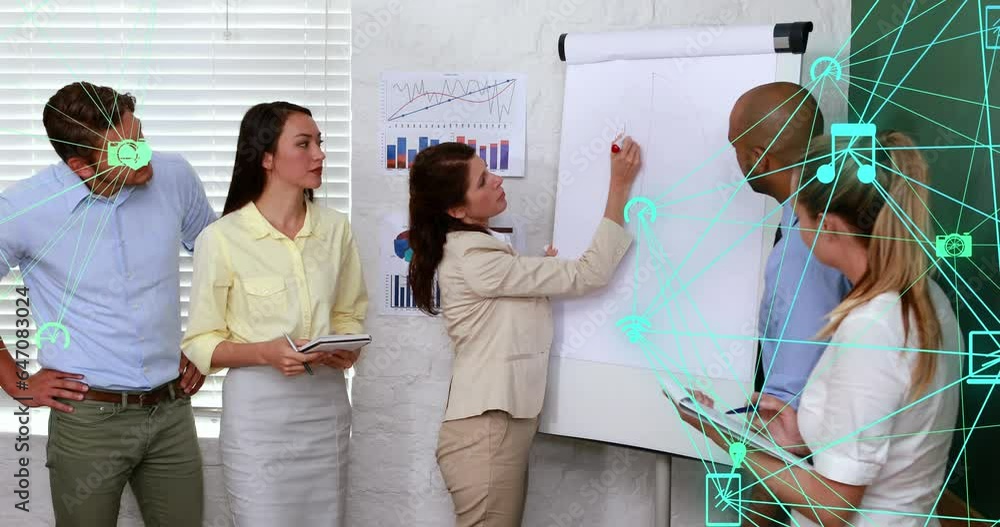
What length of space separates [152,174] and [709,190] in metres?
1.24

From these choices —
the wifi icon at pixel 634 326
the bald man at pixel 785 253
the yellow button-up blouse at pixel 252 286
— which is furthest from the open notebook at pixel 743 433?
the yellow button-up blouse at pixel 252 286

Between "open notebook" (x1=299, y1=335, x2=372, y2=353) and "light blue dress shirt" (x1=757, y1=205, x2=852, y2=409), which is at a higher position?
"light blue dress shirt" (x1=757, y1=205, x2=852, y2=409)

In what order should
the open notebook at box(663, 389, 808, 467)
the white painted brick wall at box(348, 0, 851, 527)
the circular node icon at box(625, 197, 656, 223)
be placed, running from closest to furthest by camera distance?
the open notebook at box(663, 389, 808, 467), the circular node icon at box(625, 197, 656, 223), the white painted brick wall at box(348, 0, 851, 527)

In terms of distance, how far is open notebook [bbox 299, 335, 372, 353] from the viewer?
5.81 feet

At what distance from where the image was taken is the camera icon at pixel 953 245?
51.4 inches

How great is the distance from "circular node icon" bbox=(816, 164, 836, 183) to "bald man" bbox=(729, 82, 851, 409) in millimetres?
215

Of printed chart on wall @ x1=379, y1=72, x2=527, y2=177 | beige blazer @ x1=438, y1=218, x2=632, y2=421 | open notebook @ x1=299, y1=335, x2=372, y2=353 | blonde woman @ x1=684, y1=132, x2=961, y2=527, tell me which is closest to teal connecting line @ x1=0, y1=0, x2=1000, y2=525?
beige blazer @ x1=438, y1=218, x2=632, y2=421

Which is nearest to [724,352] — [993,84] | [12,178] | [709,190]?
[709,190]

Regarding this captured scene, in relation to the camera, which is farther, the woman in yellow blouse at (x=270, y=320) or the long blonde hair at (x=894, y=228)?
the woman in yellow blouse at (x=270, y=320)

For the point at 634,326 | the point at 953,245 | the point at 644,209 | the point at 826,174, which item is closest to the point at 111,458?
the point at 634,326

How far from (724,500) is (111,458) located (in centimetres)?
134

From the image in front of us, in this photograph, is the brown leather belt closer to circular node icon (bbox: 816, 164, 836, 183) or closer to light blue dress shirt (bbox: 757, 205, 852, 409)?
light blue dress shirt (bbox: 757, 205, 852, 409)

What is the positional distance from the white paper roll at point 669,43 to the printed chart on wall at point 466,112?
261 millimetres

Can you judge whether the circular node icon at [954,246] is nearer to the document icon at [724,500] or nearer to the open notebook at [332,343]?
the document icon at [724,500]
